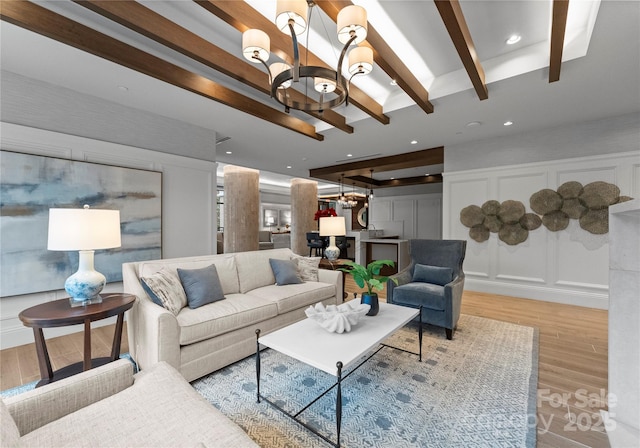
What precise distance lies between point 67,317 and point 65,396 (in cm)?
85

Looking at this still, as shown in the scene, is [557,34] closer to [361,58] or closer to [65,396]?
[361,58]

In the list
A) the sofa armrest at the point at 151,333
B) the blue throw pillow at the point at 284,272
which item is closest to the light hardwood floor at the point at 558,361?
the sofa armrest at the point at 151,333

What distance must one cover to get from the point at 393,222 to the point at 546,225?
610cm

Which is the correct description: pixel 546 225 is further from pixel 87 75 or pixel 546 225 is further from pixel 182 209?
pixel 87 75

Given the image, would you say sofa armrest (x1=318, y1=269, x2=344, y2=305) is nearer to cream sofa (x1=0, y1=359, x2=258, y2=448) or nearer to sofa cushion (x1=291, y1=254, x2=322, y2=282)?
sofa cushion (x1=291, y1=254, x2=322, y2=282)

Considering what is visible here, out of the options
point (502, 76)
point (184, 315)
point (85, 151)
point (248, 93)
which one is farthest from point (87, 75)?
point (502, 76)

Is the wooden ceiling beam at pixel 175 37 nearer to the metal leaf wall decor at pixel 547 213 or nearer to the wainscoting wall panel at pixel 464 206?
the wainscoting wall panel at pixel 464 206

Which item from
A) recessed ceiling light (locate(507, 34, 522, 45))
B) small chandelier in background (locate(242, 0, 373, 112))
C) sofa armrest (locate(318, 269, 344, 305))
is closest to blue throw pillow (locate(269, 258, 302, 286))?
sofa armrest (locate(318, 269, 344, 305))

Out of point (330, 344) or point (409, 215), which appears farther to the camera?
point (409, 215)

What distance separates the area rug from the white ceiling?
9.05 feet

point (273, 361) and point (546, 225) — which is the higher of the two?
point (546, 225)

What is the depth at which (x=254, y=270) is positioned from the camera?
306cm

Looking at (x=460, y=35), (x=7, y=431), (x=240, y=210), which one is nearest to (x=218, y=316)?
(x=7, y=431)

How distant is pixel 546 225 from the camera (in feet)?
13.9
